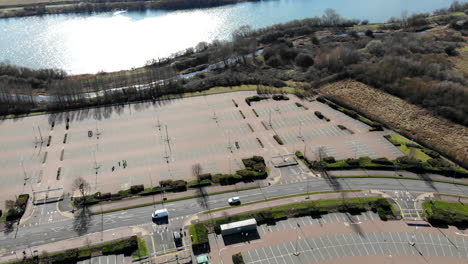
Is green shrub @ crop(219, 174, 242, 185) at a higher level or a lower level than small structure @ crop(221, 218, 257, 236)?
higher

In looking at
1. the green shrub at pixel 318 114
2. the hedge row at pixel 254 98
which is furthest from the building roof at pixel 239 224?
the hedge row at pixel 254 98

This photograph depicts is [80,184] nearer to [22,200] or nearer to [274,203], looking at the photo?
[22,200]

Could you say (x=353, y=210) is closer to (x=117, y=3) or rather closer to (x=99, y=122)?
(x=99, y=122)

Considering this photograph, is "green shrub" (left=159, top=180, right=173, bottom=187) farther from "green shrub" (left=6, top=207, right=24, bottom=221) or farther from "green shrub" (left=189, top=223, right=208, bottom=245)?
"green shrub" (left=6, top=207, right=24, bottom=221)

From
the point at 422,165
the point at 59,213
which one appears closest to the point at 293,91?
the point at 422,165

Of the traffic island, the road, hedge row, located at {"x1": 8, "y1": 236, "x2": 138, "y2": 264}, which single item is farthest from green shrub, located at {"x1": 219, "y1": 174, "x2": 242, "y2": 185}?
hedge row, located at {"x1": 8, "y1": 236, "x2": 138, "y2": 264}
